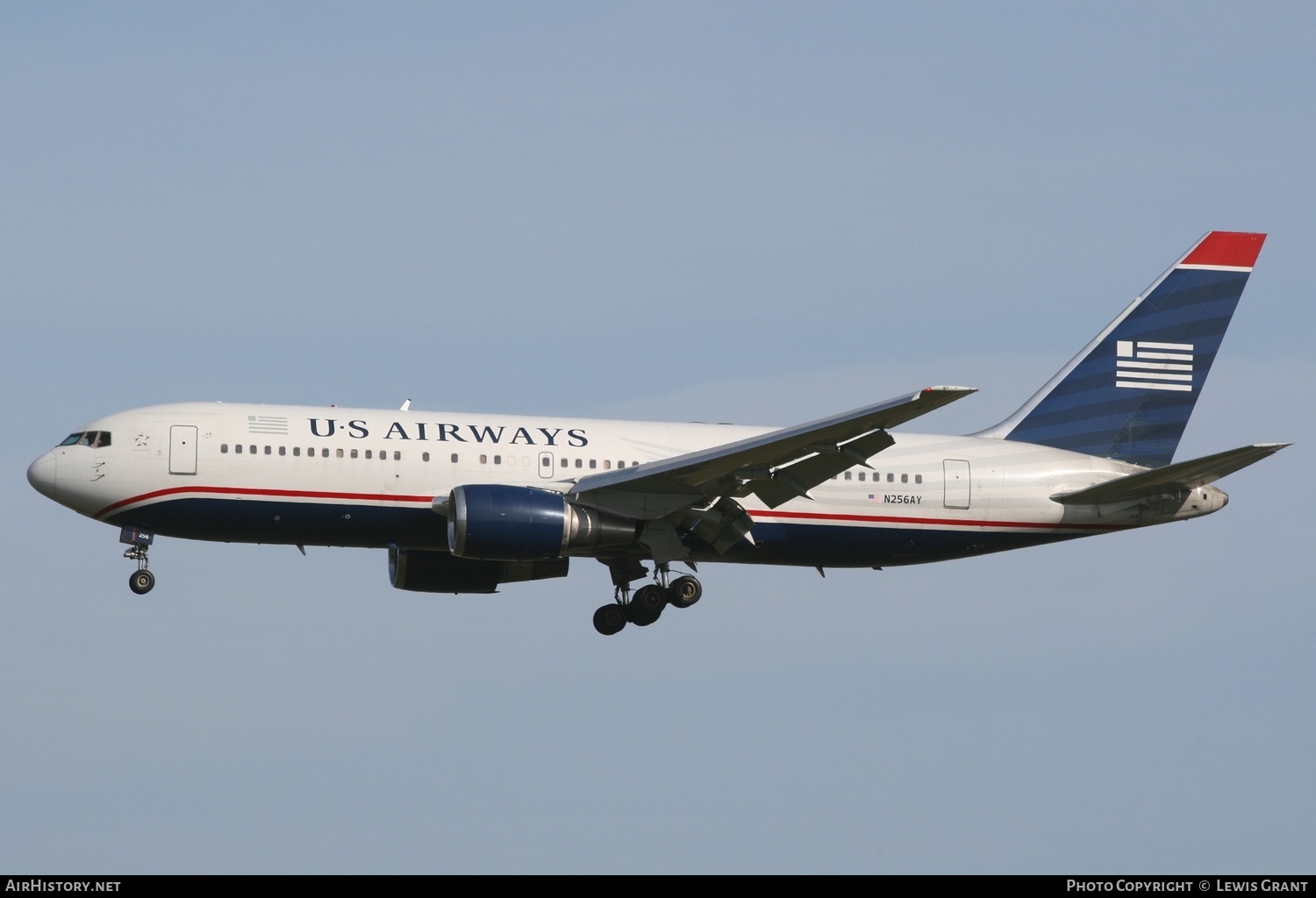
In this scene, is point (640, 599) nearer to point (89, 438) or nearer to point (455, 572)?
point (455, 572)

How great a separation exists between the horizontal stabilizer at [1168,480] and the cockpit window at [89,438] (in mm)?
21849

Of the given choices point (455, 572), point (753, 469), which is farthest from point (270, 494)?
point (753, 469)

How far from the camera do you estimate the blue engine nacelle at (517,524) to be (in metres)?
36.5

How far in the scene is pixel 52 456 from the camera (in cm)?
3872

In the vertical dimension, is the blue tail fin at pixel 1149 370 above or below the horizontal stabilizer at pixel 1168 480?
above

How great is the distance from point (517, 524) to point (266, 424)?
631 cm

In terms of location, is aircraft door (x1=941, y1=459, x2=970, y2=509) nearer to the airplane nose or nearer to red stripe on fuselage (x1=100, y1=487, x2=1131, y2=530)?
red stripe on fuselage (x1=100, y1=487, x2=1131, y2=530)

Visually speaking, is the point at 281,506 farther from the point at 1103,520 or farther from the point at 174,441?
the point at 1103,520

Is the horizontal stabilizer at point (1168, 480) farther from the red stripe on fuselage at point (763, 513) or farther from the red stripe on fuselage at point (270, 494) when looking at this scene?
the red stripe on fuselage at point (270, 494)

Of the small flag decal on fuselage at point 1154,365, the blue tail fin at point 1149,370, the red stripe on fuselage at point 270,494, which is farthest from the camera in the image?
the small flag decal on fuselage at point 1154,365

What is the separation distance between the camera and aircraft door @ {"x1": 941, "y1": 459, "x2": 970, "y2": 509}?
41.2 metres

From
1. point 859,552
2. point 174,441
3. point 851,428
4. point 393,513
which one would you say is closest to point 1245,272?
point 859,552

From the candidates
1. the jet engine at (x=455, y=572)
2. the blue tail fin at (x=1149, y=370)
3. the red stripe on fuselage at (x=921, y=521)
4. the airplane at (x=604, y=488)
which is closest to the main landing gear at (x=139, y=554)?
the airplane at (x=604, y=488)

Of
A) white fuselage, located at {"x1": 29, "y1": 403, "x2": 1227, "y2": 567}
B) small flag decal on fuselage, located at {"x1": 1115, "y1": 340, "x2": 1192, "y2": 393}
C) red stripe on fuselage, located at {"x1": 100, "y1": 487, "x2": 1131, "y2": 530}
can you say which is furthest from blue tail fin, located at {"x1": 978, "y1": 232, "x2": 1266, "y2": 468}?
red stripe on fuselage, located at {"x1": 100, "y1": 487, "x2": 1131, "y2": 530}
